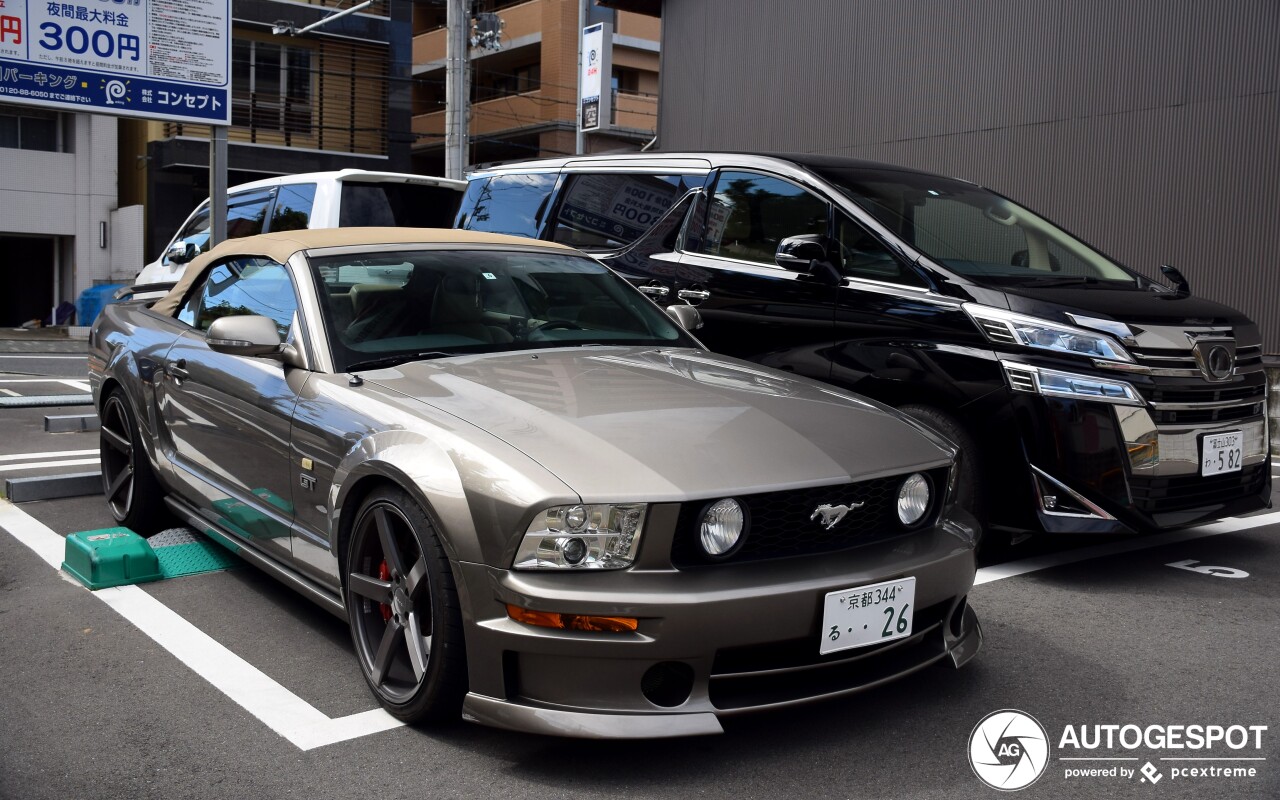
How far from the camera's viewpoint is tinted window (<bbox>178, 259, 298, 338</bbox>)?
416 cm

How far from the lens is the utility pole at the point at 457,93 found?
58.1 feet

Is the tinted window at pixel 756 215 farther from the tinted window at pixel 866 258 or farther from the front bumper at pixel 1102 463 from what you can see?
the front bumper at pixel 1102 463

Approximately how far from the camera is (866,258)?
539 centimetres

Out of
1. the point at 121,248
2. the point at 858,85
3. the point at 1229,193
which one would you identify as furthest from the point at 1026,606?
the point at 121,248

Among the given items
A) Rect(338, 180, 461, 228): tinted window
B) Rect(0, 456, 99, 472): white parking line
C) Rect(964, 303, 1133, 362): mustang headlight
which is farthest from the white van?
Rect(964, 303, 1133, 362): mustang headlight

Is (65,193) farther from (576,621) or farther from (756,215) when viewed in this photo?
(576,621)

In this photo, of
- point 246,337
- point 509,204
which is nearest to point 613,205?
point 509,204

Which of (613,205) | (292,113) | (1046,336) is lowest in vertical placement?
(1046,336)

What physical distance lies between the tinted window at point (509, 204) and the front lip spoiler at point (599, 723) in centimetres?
464

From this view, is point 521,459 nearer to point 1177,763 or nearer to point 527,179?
point 1177,763

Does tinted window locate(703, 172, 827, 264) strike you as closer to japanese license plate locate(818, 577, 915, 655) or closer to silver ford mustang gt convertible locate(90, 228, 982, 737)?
silver ford mustang gt convertible locate(90, 228, 982, 737)

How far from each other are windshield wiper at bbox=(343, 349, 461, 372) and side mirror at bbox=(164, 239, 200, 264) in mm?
7578

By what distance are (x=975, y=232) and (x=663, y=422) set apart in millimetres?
3056

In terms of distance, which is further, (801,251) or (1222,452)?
(801,251)
